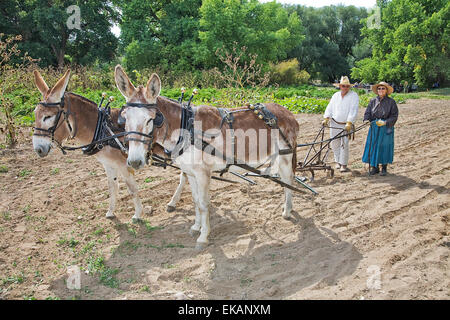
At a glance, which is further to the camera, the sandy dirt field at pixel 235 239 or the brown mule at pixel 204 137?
the brown mule at pixel 204 137

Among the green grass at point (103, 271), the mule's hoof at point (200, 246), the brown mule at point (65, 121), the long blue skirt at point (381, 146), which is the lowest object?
the green grass at point (103, 271)

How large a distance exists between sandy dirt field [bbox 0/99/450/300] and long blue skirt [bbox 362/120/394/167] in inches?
13.6

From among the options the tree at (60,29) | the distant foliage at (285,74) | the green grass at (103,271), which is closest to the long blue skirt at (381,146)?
the green grass at (103,271)

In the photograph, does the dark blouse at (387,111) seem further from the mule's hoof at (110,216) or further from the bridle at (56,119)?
the bridle at (56,119)

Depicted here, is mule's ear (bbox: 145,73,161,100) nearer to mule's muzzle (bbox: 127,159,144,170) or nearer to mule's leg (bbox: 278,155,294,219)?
mule's muzzle (bbox: 127,159,144,170)

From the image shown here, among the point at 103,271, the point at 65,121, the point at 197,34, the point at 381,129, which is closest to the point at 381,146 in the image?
the point at 381,129

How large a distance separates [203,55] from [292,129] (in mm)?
19861

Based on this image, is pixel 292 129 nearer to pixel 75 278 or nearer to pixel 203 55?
pixel 75 278

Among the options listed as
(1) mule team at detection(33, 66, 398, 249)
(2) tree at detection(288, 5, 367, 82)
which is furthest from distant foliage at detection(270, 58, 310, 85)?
(1) mule team at detection(33, 66, 398, 249)

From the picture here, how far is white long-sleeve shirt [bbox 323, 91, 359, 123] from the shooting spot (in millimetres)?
6891

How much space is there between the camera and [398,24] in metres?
30.5

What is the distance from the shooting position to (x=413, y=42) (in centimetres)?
2877

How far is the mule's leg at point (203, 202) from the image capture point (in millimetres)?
4398

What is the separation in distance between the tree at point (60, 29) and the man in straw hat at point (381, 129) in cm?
2623
